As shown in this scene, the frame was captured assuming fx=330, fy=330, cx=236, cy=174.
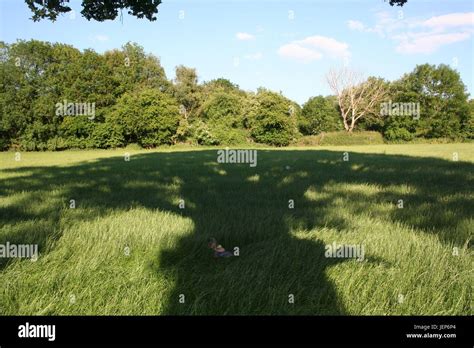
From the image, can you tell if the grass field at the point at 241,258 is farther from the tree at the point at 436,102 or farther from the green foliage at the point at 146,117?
the tree at the point at 436,102

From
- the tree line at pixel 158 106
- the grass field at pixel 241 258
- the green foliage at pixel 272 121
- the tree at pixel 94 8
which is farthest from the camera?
the green foliage at pixel 272 121

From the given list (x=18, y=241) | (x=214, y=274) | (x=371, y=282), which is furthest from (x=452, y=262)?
(x=18, y=241)

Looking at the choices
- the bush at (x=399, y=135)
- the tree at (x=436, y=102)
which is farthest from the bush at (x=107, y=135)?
the tree at (x=436, y=102)

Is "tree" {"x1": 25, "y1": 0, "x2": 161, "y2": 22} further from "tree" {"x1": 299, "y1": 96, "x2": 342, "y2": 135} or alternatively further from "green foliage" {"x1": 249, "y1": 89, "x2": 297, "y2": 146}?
"tree" {"x1": 299, "y1": 96, "x2": 342, "y2": 135}

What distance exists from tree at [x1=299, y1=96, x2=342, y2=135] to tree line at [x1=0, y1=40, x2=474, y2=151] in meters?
0.21

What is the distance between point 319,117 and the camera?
6812 centimetres

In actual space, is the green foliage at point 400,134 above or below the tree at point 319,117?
below

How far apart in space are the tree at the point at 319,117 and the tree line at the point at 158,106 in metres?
0.21

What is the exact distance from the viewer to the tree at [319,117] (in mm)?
67875

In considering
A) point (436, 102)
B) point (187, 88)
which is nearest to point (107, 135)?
point (187, 88)

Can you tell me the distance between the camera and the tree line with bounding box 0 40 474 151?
43.2 metres
